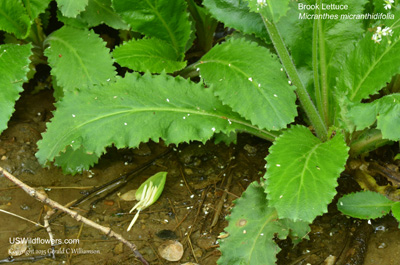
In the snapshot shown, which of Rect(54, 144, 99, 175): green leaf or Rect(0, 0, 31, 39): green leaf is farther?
Rect(0, 0, 31, 39): green leaf

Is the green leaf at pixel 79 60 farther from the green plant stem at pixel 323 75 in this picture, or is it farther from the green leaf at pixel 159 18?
the green plant stem at pixel 323 75

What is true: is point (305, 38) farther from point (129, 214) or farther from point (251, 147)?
point (129, 214)

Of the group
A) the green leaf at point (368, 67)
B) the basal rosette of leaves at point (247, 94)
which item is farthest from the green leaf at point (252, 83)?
the green leaf at point (368, 67)

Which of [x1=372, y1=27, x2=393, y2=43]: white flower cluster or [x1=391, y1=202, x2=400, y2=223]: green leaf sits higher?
[x1=372, y1=27, x2=393, y2=43]: white flower cluster

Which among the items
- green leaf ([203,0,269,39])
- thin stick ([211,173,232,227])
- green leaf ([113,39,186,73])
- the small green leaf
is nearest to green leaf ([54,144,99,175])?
the small green leaf

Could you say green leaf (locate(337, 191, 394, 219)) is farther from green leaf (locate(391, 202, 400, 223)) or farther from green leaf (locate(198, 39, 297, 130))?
green leaf (locate(198, 39, 297, 130))

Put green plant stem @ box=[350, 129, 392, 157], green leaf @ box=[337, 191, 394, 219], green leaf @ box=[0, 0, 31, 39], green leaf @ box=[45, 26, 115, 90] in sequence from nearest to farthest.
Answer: green leaf @ box=[337, 191, 394, 219]
green plant stem @ box=[350, 129, 392, 157]
green leaf @ box=[45, 26, 115, 90]
green leaf @ box=[0, 0, 31, 39]

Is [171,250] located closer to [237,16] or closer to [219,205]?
[219,205]
